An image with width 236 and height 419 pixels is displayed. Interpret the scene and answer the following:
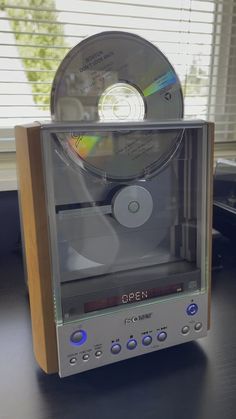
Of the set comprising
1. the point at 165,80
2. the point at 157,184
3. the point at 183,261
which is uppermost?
the point at 165,80

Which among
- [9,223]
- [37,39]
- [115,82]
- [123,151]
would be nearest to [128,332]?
[123,151]

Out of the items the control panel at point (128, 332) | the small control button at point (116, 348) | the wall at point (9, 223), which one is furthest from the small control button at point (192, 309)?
the wall at point (9, 223)

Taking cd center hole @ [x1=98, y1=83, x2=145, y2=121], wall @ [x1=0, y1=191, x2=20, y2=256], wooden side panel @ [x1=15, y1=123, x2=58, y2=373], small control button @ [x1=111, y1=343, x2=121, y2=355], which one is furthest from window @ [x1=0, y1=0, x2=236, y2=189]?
small control button @ [x1=111, y1=343, x2=121, y2=355]

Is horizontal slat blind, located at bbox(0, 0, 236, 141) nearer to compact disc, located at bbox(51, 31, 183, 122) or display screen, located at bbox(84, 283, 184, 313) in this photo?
compact disc, located at bbox(51, 31, 183, 122)

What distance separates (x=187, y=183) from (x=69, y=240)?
0.63 ft

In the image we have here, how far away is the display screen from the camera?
0.50 metres

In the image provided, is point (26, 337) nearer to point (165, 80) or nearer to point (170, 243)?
point (170, 243)

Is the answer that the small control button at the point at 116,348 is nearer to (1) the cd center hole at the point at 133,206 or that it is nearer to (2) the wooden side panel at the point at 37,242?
(2) the wooden side panel at the point at 37,242

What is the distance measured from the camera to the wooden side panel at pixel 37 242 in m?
0.44

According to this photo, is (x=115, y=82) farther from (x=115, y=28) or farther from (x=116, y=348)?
(x=115, y=28)

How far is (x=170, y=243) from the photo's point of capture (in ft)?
1.94

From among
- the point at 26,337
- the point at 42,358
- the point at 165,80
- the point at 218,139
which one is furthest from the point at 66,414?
the point at 218,139

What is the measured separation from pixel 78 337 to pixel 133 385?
10 centimetres

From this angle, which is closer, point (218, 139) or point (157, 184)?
point (157, 184)
